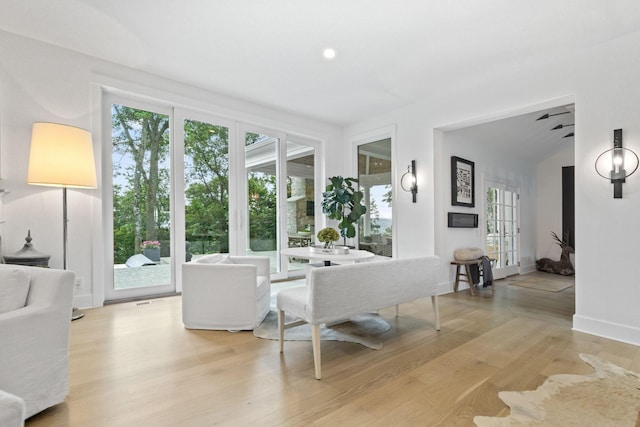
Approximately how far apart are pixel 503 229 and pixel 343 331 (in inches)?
176

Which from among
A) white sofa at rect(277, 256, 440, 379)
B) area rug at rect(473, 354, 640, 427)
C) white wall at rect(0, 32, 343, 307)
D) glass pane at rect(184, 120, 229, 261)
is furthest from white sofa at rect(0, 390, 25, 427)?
glass pane at rect(184, 120, 229, 261)

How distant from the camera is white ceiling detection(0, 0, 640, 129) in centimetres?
265

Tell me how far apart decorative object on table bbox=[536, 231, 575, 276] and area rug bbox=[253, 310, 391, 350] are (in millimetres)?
5039

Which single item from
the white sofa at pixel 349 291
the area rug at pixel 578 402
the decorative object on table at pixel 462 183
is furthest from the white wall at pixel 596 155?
the white sofa at pixel 349 291

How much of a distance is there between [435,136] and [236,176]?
2.94 meters

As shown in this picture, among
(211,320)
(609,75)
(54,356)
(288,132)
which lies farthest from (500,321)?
(288,132)

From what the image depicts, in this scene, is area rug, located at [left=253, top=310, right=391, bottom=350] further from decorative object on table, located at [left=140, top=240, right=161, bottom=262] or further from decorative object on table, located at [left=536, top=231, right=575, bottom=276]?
decorative object on table, located at [left=536, top=231, right=575, bottom=276]

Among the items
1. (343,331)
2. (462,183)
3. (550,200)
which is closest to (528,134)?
(462,183)

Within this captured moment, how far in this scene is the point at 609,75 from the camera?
2.97m

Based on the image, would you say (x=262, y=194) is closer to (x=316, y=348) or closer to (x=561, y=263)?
(x=316, y=348)

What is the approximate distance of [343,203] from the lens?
511cm

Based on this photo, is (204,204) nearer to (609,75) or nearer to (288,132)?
(288,132)

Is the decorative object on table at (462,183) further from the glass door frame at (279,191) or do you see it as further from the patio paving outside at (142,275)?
the patio paving outside at (142,275)

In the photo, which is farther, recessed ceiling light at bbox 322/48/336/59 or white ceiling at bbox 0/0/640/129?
recessed ceiling light at bbox 322/48/336/59
